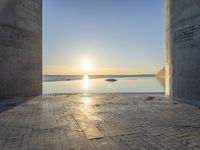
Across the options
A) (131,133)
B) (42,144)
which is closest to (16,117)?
(42,144)

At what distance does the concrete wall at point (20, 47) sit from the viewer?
40.0ft

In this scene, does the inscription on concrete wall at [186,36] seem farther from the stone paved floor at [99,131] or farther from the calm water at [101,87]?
the calm water at [101,87]

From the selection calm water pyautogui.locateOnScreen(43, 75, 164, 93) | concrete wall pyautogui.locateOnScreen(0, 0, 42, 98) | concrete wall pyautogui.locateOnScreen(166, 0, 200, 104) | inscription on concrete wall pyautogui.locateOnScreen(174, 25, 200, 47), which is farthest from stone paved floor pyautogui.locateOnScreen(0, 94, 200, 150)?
calm water pyautogui.locateOnScreen(43, 75, 164, 93)

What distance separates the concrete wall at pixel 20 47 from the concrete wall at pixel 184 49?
8898 millimetres

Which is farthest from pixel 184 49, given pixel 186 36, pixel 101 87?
pixel 101 87

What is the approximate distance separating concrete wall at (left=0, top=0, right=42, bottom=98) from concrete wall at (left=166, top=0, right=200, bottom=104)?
8898 millimetres

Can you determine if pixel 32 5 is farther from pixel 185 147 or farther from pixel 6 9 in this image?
pixel 185 147

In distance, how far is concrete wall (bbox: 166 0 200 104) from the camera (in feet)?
32.5

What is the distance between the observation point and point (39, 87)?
15469mm

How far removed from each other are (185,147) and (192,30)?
23.8ft

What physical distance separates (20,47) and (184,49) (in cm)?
962

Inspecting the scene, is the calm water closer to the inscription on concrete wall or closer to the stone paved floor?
the inscription on concrete wall

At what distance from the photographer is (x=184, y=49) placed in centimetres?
1073

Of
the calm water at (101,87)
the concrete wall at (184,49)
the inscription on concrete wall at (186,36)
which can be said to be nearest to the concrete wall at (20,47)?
the concrete wall at (184,49)
